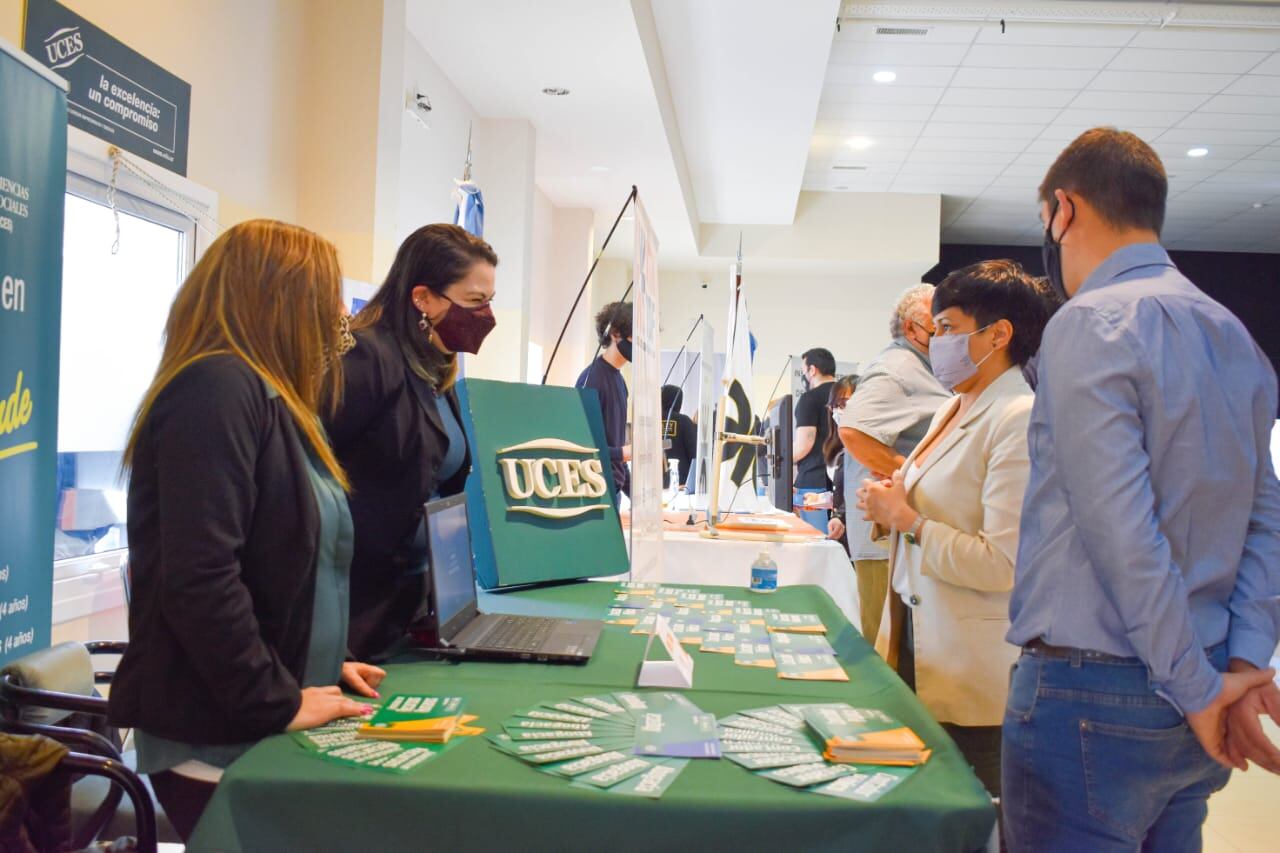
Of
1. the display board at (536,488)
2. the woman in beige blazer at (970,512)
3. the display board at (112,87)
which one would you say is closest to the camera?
the woman in beige blazer at (970,512)

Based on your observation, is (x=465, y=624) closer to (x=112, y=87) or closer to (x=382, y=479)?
(x=382, y=479)

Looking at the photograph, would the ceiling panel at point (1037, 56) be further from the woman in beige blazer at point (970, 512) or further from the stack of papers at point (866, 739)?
the stack of papers at point (866, 739)

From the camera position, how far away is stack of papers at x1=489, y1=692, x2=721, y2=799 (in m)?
0.99

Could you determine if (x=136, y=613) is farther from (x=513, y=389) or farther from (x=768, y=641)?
(x=513, y=389)

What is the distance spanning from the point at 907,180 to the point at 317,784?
28.8ft

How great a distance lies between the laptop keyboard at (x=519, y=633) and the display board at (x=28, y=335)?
0.92m

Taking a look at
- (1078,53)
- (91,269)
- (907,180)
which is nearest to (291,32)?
(91,269)

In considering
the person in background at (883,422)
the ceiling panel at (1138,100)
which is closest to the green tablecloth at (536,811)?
the person in background at (883,422)

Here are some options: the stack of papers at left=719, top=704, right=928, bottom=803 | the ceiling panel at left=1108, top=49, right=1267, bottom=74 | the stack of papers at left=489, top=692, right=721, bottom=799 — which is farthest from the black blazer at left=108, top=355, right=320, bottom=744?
the ceiling panel at left=1108, top=49, right=1267, bottom=74

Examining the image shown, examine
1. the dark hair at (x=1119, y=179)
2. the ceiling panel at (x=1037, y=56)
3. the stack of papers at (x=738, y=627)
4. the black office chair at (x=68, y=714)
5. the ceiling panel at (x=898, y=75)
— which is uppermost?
the ceiling panel at (x=898, y=75)

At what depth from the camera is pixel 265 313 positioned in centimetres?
116

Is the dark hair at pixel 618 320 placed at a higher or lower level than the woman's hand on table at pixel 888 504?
higher

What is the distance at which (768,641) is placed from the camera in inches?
61.4

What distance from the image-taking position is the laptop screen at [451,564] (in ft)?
4.59
